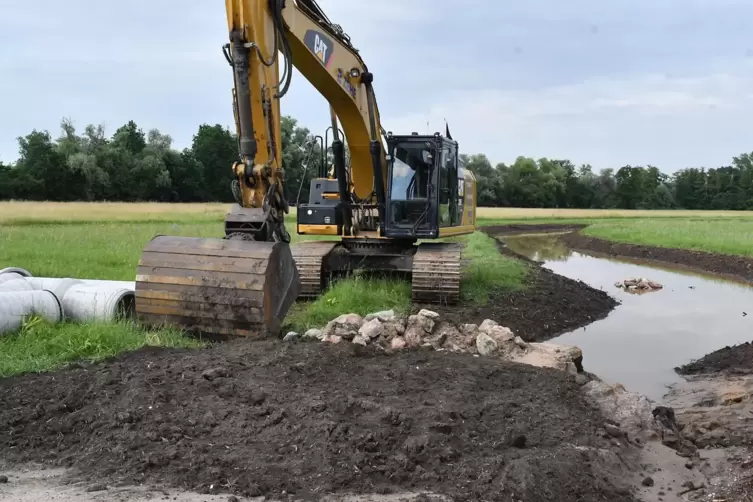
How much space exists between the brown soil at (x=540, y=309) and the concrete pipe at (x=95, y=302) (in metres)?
4.28

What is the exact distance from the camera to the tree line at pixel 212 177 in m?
53.8

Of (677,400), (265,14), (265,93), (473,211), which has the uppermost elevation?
(265,14)

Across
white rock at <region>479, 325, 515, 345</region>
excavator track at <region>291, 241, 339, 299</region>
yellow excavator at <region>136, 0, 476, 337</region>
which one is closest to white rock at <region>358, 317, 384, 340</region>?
yellow excavator at <region>136, 0, 476, 337</region>

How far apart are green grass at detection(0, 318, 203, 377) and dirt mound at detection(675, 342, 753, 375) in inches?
238

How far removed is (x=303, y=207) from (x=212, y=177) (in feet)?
187

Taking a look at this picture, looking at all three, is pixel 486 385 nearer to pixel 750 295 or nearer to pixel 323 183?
pixel 323 183

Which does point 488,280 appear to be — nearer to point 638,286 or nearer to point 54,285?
point 638,286

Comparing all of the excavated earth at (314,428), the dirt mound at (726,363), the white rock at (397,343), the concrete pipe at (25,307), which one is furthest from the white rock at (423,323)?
the concrete pipe at (25,307)

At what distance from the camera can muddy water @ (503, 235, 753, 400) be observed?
862 centimetres

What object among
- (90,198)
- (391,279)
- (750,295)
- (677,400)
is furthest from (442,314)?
(90,198)

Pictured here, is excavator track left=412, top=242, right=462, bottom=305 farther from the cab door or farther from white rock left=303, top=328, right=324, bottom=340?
white rock left=303, top=328, right=324, bottom=340

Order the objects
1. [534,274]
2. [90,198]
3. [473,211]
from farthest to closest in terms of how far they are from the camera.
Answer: [90,198] → [534,274] → [473,211]

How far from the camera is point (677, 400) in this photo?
24.2 ft

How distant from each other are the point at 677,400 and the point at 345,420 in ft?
14.7
